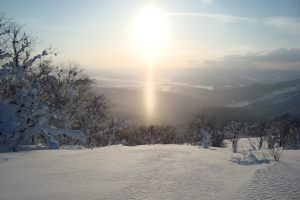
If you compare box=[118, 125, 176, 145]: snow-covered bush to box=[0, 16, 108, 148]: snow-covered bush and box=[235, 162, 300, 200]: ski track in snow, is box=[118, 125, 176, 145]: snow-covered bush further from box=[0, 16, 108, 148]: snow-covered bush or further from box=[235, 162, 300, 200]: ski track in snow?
box=[235, 162, 300, 200]: ski track in snow

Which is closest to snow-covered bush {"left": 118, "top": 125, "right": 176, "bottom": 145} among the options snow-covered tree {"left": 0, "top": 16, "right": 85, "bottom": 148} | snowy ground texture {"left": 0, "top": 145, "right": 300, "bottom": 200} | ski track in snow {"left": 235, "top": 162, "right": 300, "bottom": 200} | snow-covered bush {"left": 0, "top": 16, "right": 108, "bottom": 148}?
snow-covered bush {"left": 0, "top": 16, "right": 108, "bottom": 148}

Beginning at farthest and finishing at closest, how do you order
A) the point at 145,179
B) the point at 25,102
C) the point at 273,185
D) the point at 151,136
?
the point at 151,136 → the point at 25,102 → the point at 145,179 → the point at 273,185

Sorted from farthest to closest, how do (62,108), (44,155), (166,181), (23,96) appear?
(62,108), (23,96), (44,155), (166,181)

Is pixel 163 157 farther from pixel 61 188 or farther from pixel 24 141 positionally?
pixel 24 141

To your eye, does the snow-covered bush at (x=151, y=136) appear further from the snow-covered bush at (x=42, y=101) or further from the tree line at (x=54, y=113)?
the snow-covered bush at (x=42, y=101)

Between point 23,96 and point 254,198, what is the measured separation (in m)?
15.5

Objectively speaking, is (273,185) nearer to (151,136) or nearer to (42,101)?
(42,101)

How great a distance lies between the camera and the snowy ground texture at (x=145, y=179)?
529 cm

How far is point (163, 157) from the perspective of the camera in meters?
8.34

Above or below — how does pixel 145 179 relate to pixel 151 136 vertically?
above

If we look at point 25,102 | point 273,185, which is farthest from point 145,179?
point 25,102

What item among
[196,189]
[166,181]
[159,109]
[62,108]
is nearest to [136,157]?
[166,181]

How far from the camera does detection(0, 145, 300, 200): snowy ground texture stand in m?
5.29

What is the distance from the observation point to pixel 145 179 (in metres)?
6.15
